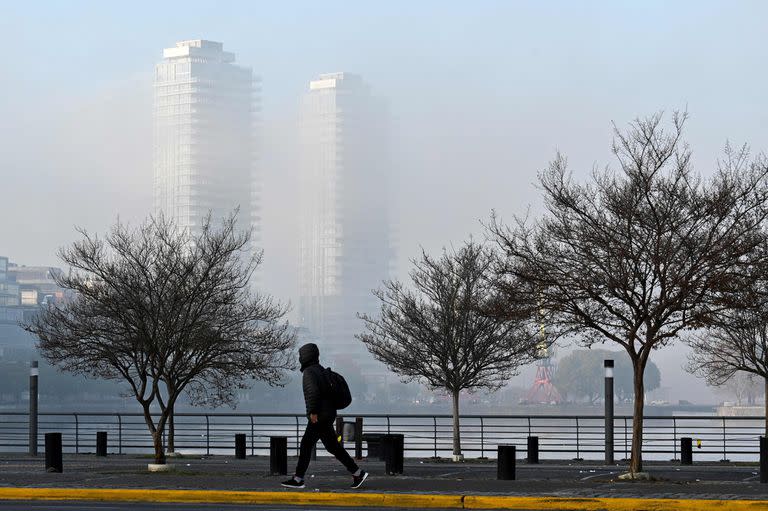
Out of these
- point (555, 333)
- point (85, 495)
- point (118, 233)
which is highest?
point (118, 233)

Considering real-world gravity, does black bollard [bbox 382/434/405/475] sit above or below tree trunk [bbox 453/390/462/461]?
above

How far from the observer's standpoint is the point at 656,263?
24.0m

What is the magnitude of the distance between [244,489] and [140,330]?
11.5 meters

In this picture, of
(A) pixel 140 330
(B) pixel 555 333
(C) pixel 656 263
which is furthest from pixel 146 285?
(C) pixel 656 263

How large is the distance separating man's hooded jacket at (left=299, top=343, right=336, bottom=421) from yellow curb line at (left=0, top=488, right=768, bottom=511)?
1.15m

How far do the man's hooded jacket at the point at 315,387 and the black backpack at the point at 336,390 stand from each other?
2.1 inches

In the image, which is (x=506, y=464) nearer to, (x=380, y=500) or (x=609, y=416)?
(x=380, y=500)

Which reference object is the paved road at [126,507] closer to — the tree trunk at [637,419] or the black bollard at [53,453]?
the black bollard at [53,453]

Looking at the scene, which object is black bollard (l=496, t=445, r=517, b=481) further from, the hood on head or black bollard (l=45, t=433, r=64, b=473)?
black bollard (l=45, t=433, r=64, b=473)

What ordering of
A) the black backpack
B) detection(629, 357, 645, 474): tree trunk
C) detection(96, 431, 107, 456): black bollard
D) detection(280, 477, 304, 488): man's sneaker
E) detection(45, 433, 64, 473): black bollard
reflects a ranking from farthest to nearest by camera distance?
detection(96, 431, 107, 456): black bollard < detection(45, 433, 64, 473): black bollard < detection(629, 357, 645, 474): tree trunk < detection(280, 477, 304, 488): man's sneaker < the black backpack

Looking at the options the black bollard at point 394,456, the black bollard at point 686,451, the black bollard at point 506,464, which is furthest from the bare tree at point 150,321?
the black bollard at point 686,451

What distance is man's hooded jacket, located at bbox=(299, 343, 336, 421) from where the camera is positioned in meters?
17.1

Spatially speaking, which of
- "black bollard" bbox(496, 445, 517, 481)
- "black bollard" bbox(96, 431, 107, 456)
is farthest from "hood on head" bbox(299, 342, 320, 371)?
"black bollard" bbox(96, 431, 107, 456)

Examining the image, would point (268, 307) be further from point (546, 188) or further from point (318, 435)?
point (318, 435)
